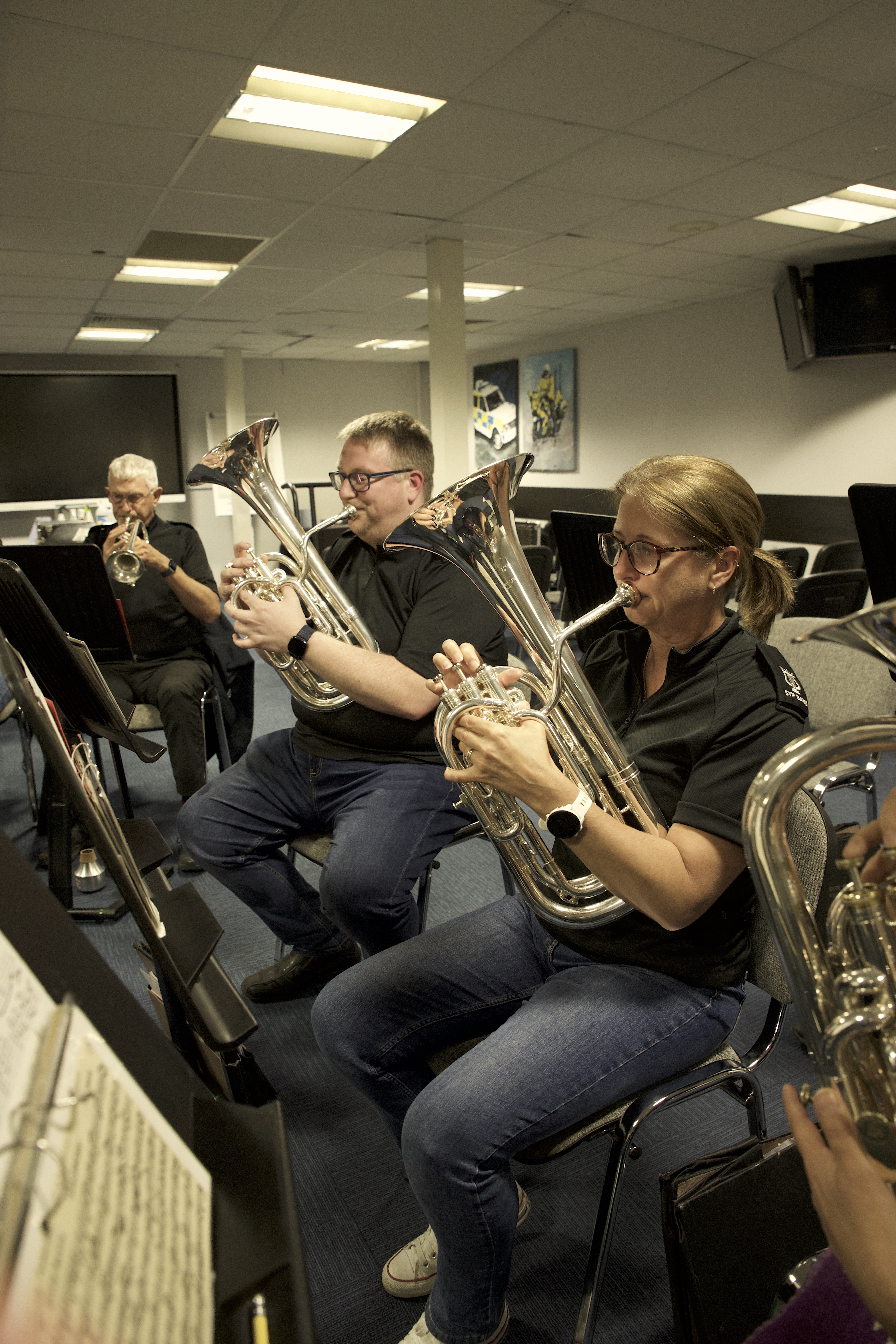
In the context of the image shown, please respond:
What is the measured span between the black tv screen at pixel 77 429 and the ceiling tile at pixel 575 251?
532cm

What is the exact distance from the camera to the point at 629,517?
1.33m

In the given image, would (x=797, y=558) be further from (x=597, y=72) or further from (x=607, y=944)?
(x=607, y=944)

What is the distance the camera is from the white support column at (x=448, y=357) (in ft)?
16.8

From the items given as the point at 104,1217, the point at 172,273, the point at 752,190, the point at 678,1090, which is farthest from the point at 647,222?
the point at 104,1217

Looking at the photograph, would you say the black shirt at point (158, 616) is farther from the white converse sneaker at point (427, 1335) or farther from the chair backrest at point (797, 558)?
the chair backrest at point (797, 558)

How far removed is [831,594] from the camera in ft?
12.9

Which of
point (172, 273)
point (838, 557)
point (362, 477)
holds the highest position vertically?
point (172, 273)

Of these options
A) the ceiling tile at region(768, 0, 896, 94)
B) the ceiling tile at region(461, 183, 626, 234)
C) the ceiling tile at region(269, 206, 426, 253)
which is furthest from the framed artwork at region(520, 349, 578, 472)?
the ceiling tile at region(768, 0, 896, 94)

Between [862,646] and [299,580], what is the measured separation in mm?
1560

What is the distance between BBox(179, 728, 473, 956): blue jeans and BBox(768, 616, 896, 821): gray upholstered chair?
0.99 metres

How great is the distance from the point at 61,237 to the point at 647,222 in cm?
330

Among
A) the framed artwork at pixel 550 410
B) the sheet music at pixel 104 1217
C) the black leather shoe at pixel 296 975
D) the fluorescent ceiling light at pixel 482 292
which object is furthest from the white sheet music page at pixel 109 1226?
the framed artwork at pixel 550 410

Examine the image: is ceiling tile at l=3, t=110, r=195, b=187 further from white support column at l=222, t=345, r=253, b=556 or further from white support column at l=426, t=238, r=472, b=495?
white support column at l=222, t=345, r=253, b=556

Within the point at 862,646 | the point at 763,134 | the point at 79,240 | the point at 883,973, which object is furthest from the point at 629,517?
the point at 79,240
